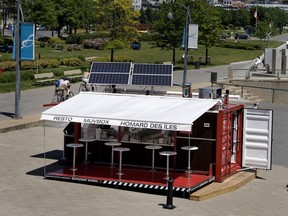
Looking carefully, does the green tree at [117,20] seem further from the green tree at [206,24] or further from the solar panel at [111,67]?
the solar panel at [111,67]

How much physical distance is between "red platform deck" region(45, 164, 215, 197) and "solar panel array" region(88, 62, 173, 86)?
2.80 m

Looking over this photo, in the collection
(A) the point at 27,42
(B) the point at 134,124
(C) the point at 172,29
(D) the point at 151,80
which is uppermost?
(C) the point at 172,29

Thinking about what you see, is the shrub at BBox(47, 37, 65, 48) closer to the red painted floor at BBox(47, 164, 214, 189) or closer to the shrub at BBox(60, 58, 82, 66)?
the shrub at BBox(60, 58, 82, 66)

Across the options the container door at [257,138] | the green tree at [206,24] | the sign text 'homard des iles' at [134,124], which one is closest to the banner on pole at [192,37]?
the container door at [257,138]

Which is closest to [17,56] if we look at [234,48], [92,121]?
[92,121]

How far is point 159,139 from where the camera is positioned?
61.3ft

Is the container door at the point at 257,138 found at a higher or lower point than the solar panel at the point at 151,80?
lower

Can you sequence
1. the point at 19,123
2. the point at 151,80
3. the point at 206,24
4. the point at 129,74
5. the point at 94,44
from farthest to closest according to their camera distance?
the point at 94,44, the point at 206,24, the point at 19,123, the point at 151,80, the point at 129,74

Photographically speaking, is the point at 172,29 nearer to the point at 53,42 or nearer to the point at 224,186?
the point at 53,42

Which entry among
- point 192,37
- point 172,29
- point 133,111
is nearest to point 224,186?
point 133,111

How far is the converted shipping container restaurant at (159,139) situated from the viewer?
685 inches

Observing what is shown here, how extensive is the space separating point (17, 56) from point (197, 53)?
52.5m

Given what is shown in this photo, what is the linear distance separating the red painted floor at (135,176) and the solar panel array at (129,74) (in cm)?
283

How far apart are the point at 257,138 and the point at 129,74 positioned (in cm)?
435
